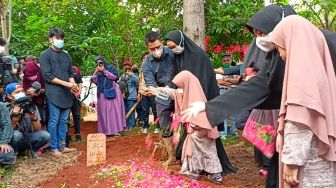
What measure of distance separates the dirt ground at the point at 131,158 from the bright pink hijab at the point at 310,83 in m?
2.54

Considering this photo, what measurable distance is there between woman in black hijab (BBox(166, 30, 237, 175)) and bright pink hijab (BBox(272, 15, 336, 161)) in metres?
2.69

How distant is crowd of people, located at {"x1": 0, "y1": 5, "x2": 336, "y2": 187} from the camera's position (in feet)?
8.07

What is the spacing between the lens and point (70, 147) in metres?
7.53

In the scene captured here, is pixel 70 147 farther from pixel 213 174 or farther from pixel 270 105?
pixel 270 105

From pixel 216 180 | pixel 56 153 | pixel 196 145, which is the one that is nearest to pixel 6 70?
pixel 56 153

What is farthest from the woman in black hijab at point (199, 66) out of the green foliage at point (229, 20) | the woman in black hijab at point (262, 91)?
the green foliage at point (229, 20)

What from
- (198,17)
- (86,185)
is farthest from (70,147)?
(198,17)

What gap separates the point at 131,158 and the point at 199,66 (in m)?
1.78

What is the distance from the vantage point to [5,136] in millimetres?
5645

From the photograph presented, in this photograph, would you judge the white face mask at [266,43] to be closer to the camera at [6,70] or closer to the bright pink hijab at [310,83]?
the bright pink hijab at [310,83]

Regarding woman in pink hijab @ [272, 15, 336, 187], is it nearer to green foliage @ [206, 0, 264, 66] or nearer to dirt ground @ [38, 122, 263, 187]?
dirt ground @ [38, 122, 263, 187]

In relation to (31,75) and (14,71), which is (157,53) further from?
(14,71)

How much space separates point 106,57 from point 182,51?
19.4ft

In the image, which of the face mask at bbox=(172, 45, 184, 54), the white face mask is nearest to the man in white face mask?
the face mask at bbox=(172, 45, 184, 54)
